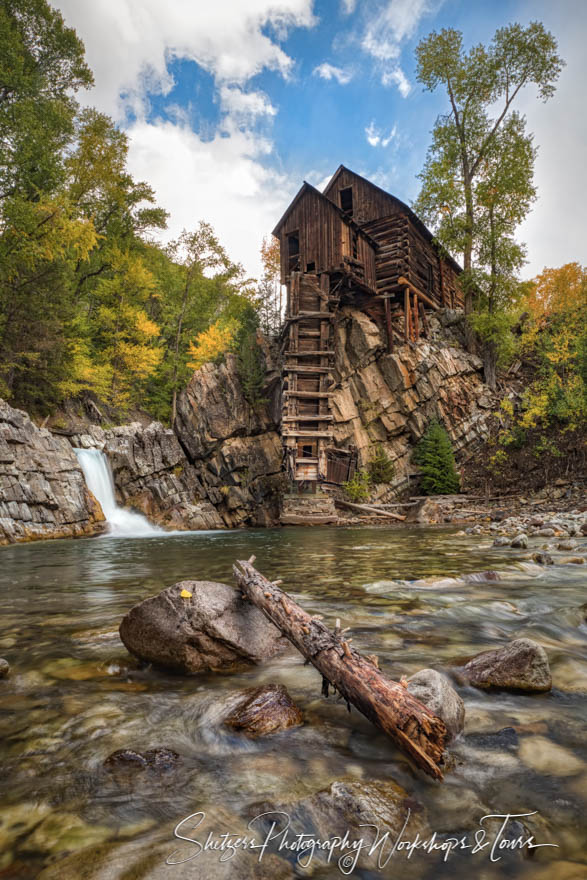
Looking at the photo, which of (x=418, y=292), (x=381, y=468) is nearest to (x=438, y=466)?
(x=381, y=468)

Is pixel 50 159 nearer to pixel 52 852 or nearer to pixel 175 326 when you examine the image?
pixel 175 326

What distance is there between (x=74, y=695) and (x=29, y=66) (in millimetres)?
28347

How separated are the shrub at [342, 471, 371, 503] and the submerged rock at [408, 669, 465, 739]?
70.9 ft

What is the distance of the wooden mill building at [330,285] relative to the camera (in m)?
23.7

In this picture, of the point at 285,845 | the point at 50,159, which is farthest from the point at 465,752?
the point at 50,159

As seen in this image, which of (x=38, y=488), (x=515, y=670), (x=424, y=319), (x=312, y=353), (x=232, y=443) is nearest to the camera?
(x=515, y=670)

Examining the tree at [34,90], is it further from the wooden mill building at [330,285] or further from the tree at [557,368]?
the tree at [557,368]

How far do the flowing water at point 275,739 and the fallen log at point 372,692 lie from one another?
95mm

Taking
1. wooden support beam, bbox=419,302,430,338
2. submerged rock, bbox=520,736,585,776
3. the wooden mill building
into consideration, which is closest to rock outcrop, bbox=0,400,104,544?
the wooden mill building

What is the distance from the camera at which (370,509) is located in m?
22.1

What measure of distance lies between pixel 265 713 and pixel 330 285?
26.1 metres

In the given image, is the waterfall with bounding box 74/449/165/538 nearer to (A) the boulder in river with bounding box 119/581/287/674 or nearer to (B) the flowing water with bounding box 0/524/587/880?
(B) the flowing water with bounding box 0/524/587/880

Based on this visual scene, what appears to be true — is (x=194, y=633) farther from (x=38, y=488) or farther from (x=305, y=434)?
(x=305, y=434)

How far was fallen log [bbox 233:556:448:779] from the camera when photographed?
1.85m
